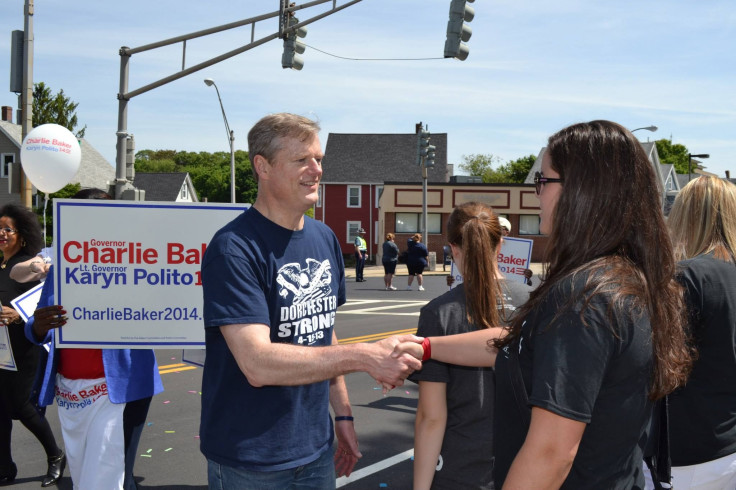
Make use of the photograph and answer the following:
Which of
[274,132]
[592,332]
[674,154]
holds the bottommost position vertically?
[592,332]

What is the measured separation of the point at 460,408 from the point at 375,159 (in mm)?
58729

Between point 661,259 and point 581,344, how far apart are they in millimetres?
390

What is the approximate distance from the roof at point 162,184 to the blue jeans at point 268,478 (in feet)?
216

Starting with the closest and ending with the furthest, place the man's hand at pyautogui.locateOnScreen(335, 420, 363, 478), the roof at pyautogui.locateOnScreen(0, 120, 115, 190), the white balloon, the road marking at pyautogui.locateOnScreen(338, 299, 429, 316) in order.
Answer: the man's hand at pyautogui.locateOnScreen(335, 420, 363, 478) < the white balloon < the road marking at pyautogui.locateOnScreen(338, 299, 429, 316) < the roof at pyautogui.locateOnScreen(0, 120, 115, 190)

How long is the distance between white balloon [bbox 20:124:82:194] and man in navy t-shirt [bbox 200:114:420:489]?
8725 mm

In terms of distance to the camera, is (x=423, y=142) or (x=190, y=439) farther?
(x=423, y=142)

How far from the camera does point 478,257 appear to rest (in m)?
3.09

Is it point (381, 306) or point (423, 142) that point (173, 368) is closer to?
point (381, 306)

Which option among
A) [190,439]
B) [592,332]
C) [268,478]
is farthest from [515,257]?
[592,332]

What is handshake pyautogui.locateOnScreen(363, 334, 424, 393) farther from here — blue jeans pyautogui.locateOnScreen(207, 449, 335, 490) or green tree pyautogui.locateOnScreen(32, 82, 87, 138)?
green tree pyautogui.locateOnScreen(32, 82, 87, 138)

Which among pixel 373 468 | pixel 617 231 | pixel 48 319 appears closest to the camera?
pixel 617 231

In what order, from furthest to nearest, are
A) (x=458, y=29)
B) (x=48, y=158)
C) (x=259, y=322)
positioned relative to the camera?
(x=458, y=29) → (x=48, y=158) → (x=259, y=322)

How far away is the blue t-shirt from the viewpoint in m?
2.61

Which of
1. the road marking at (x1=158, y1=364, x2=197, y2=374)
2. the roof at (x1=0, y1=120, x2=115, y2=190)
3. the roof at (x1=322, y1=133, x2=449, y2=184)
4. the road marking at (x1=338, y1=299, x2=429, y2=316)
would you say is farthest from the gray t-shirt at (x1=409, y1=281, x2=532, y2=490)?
the roof at (x1=322, y1=133, x2=449, y2=184)
